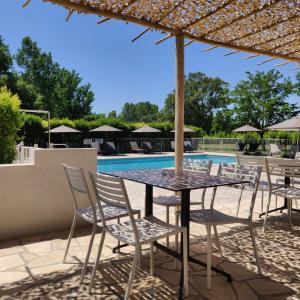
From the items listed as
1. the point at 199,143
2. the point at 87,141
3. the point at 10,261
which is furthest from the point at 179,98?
the point at 199,143

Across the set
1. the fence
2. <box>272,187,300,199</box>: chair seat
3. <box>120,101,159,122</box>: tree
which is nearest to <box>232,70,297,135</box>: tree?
the fence

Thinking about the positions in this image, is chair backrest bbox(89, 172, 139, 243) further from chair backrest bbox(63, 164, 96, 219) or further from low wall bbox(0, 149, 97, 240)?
low wall bbox(0, 149, 97, 240)

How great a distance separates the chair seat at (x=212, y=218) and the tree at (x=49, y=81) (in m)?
32.7

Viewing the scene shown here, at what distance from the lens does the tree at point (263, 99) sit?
29703 mm

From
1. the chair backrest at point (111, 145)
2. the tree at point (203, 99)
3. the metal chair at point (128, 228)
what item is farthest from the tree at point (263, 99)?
the metal chair at point (128, 228)

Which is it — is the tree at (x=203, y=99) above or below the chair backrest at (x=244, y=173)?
above

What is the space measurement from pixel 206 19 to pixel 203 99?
1517 inches

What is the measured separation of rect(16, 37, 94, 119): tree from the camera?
34.1m

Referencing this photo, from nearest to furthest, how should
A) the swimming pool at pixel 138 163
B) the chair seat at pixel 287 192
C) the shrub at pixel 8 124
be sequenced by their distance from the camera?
the chair seat at pixel 287 192 < the shrub at pixel 8 124 < the swimming pool at pixel 138 163

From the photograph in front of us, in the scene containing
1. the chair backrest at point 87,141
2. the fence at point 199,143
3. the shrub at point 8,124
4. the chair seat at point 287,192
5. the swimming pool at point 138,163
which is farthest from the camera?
the chair backrest at point 87,141

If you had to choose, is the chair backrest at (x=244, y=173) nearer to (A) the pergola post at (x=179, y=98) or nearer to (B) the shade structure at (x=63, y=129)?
(A) the pergola post at (x=179, y=98)

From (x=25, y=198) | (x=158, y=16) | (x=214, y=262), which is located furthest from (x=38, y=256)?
(x=158, y=16)

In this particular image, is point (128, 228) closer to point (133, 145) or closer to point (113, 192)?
point (113, 192)

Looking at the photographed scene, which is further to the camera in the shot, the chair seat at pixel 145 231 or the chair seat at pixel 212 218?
the chair seat at pixel 212 218
